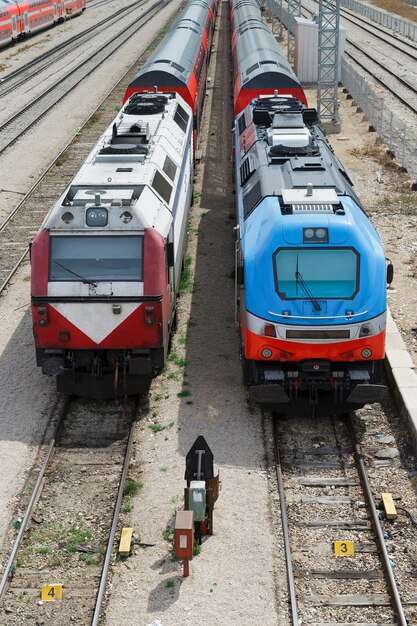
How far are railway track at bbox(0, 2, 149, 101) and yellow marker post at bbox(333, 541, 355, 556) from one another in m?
34.5

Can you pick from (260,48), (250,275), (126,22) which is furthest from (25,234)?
(126,22)

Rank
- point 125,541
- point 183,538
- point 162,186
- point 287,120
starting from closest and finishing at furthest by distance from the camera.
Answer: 1. point 183,538
2. point 125,541
3. point 162,186
4. point 287,120

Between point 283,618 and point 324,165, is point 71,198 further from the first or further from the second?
point 283,618

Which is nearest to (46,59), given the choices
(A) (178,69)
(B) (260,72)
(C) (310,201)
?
(A) (178,69)

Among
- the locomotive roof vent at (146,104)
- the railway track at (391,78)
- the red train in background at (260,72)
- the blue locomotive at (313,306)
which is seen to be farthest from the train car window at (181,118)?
the railway track at (391,78)

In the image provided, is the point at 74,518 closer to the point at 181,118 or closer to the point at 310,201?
the point at 310,201

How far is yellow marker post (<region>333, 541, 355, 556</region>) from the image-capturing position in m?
10.7

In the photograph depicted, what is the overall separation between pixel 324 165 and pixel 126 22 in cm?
5692

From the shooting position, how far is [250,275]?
13086 mm

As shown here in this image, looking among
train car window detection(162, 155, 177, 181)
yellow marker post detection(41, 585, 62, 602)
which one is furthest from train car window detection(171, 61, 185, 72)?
yellow marker post detection(41, 585, 62, 602)

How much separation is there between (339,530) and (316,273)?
392 cm

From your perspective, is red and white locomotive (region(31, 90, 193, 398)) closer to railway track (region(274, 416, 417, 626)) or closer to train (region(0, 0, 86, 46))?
railway track (region(274, 416, 417, 626))

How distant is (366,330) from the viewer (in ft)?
42.3

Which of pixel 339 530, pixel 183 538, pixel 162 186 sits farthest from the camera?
pixel 162 186
